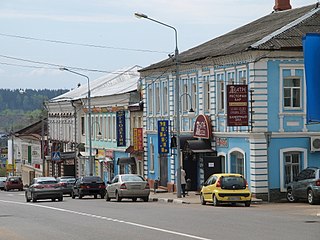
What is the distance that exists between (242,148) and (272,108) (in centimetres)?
252

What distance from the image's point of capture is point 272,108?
4059cm

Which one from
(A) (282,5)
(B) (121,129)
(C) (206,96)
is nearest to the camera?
(C) (206,96)

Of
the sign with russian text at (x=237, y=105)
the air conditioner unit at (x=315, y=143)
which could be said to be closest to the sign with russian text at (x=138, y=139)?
the sign with russian text at (x=237, y=105)

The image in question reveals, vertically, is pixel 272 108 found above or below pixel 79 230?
above

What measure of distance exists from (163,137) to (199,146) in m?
6.76

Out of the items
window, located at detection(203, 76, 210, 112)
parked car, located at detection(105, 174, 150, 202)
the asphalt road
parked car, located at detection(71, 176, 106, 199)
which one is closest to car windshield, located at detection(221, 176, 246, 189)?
the asphalt road

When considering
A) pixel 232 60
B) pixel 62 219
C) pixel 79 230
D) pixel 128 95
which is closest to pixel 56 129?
pixel 128 95

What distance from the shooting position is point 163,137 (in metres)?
52.3

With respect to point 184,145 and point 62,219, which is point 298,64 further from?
point 62,219

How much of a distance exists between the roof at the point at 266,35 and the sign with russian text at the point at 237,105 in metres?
1.89

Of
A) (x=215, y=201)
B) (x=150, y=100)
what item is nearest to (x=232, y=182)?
(x=215, y=201)

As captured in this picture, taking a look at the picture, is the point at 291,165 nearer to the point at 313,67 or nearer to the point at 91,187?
the point at 313,67

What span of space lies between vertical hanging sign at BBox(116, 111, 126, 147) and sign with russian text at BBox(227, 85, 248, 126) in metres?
23.7

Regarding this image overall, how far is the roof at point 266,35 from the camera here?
4016 centimetres
